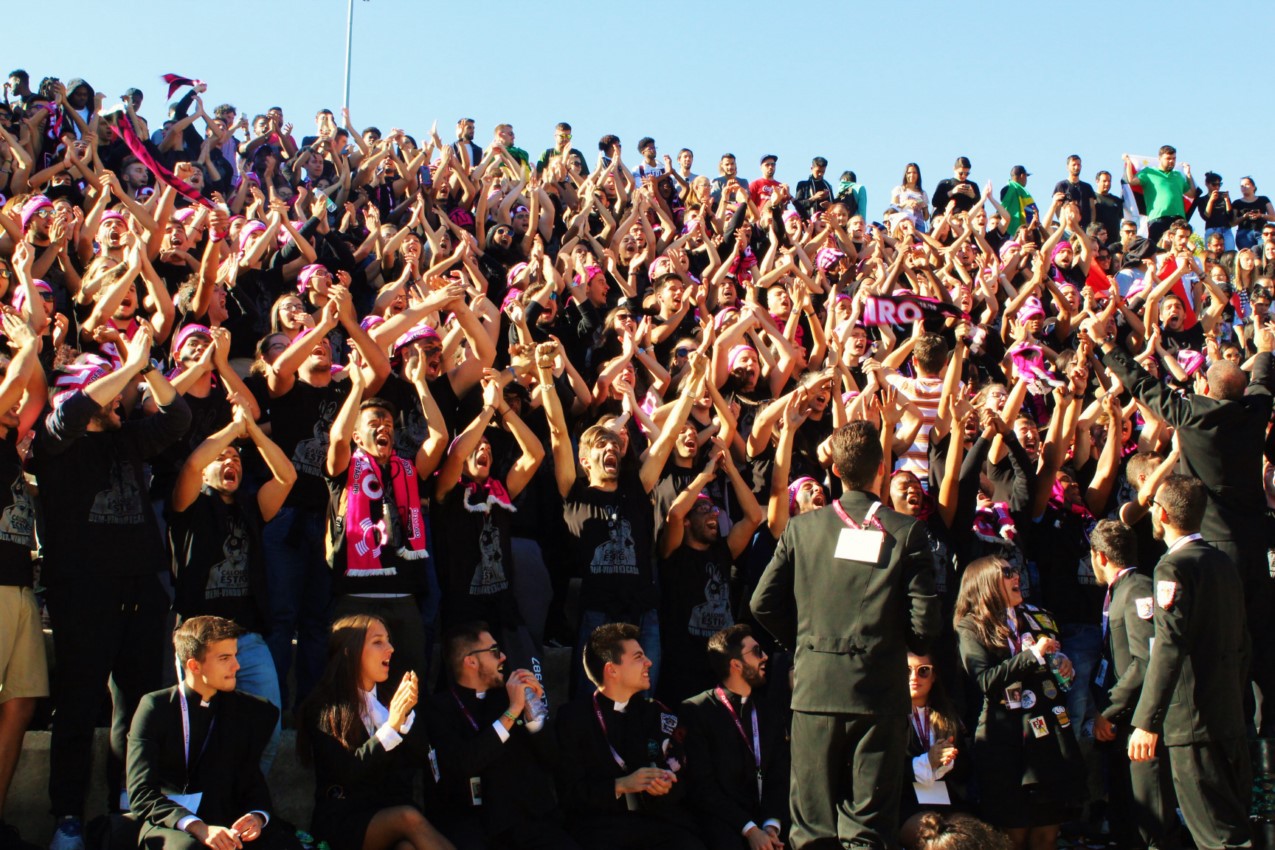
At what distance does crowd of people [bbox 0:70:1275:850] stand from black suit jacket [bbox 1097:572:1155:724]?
0.02 meters

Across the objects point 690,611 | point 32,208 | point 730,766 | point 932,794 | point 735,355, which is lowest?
point 932,794

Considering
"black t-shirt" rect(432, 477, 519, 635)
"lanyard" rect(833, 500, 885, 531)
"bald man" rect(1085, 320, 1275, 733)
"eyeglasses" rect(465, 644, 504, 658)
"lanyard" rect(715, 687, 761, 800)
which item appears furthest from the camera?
"bald man" rect(1085, 320, 1275, 733)

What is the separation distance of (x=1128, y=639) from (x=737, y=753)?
184cm

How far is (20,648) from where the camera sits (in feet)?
18.4

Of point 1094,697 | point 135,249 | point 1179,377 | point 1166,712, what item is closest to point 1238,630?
point 1166,712

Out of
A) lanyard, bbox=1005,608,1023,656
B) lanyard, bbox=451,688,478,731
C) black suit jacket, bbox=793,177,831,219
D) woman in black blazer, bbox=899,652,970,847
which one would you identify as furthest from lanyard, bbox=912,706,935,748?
black suit jacket, bbox=793,177,831,219

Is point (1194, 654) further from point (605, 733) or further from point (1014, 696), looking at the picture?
point (605, 733)

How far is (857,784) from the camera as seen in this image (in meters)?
4.91

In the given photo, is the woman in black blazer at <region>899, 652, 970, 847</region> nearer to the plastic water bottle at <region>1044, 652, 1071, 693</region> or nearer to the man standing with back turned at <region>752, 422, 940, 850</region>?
the plastic water bottle at <region>1044, 652, 1071, 693</region>

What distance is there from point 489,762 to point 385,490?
1.47 meters

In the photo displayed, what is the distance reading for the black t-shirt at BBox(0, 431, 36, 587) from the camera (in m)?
5.65

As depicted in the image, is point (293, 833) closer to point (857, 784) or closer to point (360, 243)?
point (857, 784)

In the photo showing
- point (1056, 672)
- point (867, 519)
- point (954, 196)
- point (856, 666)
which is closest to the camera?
point (856, 666)

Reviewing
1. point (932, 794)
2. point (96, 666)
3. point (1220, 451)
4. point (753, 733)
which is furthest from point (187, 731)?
point (1220, 451)
